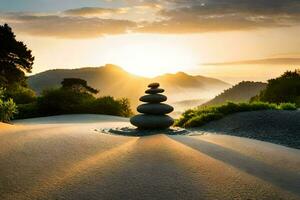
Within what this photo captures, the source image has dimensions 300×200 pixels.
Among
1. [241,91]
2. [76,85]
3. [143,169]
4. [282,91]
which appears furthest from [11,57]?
[241,91]

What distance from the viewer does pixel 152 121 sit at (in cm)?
1714

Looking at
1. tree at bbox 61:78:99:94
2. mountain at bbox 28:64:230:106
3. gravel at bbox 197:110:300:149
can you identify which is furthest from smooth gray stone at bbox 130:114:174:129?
mountain at bbox 28:64:230:106

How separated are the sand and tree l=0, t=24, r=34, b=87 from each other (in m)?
28.7

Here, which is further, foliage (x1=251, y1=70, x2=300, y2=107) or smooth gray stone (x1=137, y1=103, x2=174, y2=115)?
foliage (x1=251, y1=70, x2=300, y2=107)

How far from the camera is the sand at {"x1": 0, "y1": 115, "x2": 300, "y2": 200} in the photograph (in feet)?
26.3

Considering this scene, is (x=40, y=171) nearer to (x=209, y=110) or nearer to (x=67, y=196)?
(x=67, y=196)

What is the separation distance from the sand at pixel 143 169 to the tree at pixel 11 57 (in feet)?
94.0

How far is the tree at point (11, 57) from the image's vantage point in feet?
132

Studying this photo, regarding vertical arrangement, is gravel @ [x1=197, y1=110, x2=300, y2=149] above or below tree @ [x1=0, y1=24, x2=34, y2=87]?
below

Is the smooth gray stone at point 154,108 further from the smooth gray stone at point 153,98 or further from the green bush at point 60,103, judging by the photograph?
the green bush at point 60,103

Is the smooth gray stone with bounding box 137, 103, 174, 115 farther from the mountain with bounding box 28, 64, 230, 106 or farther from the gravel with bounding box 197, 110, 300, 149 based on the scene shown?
the mountain with bounding box 28, 64, 230, 106

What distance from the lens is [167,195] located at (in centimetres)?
783

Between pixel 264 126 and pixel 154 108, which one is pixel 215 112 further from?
pixel 154 108

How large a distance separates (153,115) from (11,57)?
27.3 meters
